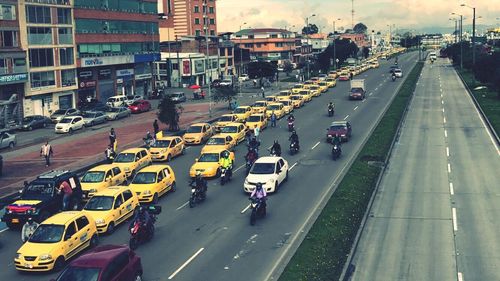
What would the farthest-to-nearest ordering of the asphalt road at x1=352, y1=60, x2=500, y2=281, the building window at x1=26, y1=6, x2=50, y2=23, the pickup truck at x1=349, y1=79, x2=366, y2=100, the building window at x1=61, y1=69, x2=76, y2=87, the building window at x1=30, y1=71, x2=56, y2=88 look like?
the pickup truck at x1=349, y1=79, x2=366, y2=100
the building window at x1=61, y1=69, x2=76, y2=87
the building window at x1=30, y1=71, x2=56, y2=88
the building window at x1=26, y1=6, x2=50, y2=23
the asphalt road at x1=352, y1=60, x2=500, y2=281

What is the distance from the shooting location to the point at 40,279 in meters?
19.0

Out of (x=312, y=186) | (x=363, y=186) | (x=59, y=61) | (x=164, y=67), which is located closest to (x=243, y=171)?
(x=312, y=186)

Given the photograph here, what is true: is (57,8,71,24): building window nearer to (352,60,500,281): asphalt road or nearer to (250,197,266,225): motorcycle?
(352,60,500,281): asphalt road

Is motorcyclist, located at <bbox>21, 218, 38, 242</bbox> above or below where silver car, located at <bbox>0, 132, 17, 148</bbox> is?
below

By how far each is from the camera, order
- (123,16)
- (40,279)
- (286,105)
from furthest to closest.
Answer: (123,16)
(286,105)
(40,279)

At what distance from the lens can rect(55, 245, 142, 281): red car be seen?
15.8 meters

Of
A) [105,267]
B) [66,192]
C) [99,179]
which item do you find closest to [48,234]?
[105,267]

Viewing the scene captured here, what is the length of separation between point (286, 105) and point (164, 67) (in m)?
53.3

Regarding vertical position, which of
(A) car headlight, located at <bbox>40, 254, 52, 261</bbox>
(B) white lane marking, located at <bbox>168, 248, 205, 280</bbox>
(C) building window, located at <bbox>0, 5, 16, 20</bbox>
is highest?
(C) building window, located at <bbox>0, 5, 16, 20</bbox>

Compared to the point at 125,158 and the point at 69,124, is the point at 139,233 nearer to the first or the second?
the point at 125,158

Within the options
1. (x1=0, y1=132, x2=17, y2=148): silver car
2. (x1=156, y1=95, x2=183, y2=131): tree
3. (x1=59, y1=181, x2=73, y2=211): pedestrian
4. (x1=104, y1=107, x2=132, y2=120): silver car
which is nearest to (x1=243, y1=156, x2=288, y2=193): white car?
(x1=59, y1=181, x2=73, y2=211): pedestrian

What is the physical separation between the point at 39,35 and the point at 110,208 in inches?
1804

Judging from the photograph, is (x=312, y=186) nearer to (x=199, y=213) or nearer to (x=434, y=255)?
(x=199, y=213)

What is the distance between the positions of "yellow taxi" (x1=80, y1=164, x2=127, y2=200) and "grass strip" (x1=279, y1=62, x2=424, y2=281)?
36.8 feet
